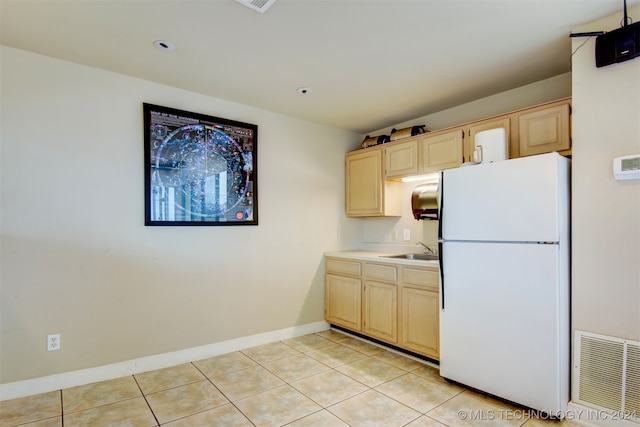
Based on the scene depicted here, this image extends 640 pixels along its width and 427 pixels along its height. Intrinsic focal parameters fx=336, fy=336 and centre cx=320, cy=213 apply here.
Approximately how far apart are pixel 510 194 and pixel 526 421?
1389 mm

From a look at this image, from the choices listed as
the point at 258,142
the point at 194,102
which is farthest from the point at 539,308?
the point at 194,102

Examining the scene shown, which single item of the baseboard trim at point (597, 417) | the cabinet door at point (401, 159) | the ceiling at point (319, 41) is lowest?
the baseboard trim at point (597, 417)

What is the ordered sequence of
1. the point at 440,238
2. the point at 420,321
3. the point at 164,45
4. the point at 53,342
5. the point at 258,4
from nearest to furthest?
the point at 258,4 < the point at 164,45 < the point at 53,342 < the point at 440,238 < the point at 420,321

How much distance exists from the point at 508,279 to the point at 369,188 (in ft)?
6.40

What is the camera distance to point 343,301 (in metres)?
3.72

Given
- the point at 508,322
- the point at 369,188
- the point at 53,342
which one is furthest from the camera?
the point at 369,188

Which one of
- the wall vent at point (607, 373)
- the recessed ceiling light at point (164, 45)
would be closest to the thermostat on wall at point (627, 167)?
the wall vent at point (607, 373)

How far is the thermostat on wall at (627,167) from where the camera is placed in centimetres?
185

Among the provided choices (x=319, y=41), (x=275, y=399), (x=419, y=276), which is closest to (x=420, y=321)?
(x=419, y=276)

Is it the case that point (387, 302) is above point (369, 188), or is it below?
below

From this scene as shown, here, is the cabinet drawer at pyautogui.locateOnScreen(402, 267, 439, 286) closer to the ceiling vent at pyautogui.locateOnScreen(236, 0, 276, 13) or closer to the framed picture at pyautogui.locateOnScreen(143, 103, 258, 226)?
the framed picture at pyautogui.locateOnScreen(143, 103, 258, 226)

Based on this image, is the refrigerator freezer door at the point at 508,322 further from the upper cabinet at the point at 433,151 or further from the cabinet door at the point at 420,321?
the upper cabinet at the point at 433,151

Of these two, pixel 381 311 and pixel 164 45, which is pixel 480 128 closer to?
pixel 381 311

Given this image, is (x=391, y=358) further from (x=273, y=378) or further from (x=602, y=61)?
(x=602, y=61)
